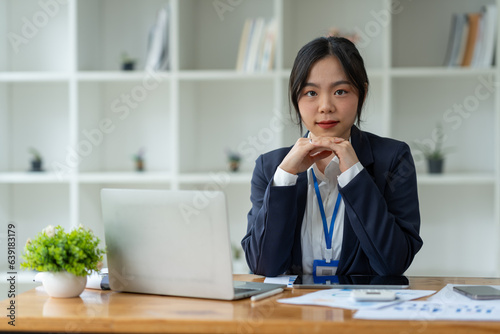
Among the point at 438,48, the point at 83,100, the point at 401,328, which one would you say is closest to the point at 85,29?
the point at 83,100

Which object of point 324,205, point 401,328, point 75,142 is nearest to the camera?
point 401,328

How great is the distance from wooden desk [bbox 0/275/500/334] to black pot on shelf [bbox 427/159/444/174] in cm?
199

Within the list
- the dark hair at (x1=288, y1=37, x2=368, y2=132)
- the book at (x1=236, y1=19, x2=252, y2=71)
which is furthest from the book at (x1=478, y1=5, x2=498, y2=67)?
the dark hair at (x1=288, y1=37, x2=368, y2=132)

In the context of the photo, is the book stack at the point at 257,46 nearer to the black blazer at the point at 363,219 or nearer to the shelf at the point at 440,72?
the shelf at the point at 440,72

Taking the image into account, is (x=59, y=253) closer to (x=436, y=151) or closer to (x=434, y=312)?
(x=434, y=312)

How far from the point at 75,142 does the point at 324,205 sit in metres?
1.84

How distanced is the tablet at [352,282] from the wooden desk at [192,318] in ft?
0.42

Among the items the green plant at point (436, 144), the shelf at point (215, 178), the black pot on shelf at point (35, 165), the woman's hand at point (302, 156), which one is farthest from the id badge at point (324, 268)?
the black pot on shelf at point (35, 165)

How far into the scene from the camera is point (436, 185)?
3402mm

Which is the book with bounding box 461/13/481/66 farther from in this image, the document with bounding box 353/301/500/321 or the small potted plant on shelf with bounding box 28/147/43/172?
the small potted plant on shelf with bounding box 28/147/43/172

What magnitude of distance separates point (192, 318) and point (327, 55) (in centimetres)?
98

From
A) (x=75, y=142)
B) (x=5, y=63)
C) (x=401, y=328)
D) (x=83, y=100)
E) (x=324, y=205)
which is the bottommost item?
Answer: (x=401, y=328)

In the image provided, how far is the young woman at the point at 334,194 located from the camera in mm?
1714

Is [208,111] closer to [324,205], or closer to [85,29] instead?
[85,29]
